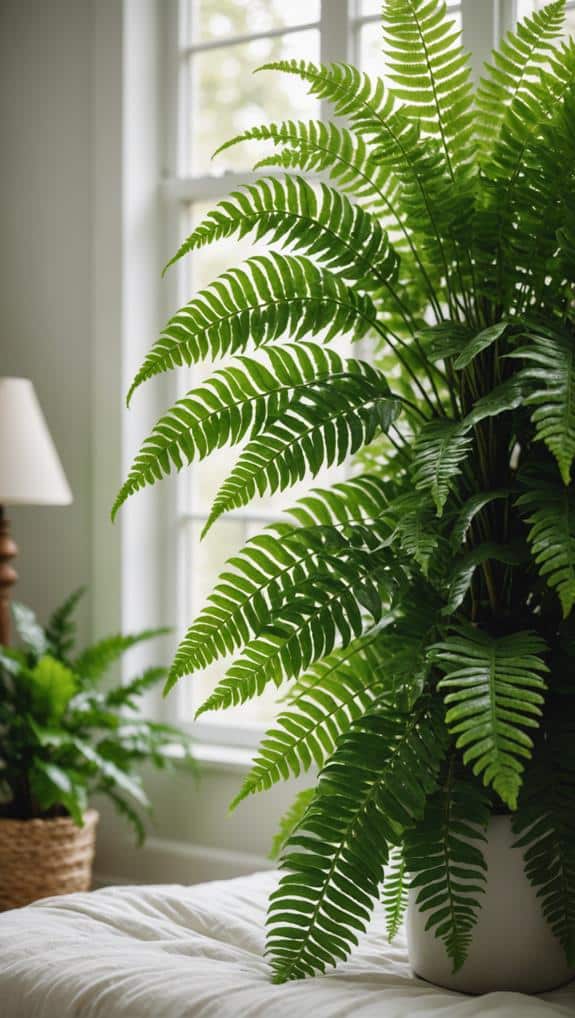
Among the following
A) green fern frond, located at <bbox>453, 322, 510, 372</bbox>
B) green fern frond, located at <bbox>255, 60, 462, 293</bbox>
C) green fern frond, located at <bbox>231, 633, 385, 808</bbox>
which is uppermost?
green fern frond, located at <bbox>255, 60, 462, 293</bbox>

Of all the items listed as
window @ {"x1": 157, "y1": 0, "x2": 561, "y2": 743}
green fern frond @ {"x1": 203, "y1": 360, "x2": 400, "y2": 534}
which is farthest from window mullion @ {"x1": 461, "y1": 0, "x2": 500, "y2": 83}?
green fern frond @ {"x1": 203, "y1": 360, "x2": 400, "y2": 534}

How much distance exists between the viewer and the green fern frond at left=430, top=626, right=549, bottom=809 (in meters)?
1.13

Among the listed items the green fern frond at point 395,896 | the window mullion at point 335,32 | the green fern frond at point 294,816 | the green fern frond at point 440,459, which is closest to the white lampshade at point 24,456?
the window mullion at point 335,32

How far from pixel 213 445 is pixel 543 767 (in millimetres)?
536

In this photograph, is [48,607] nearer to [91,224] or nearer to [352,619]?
[91,224]

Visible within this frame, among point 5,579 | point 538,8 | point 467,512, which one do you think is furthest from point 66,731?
point 538,8

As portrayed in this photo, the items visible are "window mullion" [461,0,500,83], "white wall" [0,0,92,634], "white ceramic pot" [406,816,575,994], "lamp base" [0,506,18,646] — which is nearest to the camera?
"white ceramic pot" [406,816,575,994]

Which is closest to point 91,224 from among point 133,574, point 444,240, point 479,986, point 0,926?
point 133,574

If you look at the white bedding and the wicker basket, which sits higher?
the white bedding

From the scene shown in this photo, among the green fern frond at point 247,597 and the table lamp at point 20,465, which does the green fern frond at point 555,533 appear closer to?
the green fern frond at point 247,597

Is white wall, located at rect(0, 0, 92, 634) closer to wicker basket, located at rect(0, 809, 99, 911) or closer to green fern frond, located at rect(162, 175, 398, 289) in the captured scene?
wicker basket, located at rect(0, 809, 99, 911)

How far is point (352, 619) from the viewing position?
1386mm

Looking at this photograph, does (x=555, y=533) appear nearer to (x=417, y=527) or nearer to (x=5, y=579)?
(x=417, y=527)

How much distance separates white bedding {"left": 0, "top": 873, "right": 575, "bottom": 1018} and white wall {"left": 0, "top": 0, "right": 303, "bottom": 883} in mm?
1146
